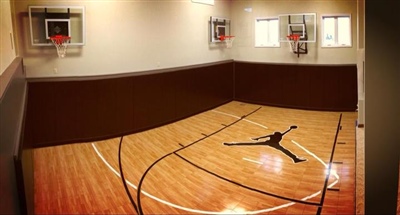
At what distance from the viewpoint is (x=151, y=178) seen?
483 cm

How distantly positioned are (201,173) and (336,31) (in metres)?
5.77

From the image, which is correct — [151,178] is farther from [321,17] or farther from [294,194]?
[321,17]

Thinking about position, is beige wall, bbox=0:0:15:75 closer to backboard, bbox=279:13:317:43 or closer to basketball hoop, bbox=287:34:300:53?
basketball hoop, bbox=287:34:300:53

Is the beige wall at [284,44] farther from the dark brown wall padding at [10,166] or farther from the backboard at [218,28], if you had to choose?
the dark brown wall padding at [10,166]

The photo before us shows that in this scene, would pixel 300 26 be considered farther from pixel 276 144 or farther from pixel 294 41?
pixel 276 144

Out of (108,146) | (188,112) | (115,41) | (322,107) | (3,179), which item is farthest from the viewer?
(322,107)

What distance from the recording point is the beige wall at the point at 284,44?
8.64 metres

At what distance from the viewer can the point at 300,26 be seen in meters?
9.02

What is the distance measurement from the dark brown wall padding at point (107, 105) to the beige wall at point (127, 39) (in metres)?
0.31

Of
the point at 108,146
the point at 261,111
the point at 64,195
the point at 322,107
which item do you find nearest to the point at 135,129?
the point at 108,146

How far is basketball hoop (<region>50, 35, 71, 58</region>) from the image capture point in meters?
5.98

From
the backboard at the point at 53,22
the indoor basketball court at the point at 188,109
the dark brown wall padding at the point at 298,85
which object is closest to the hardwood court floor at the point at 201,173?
the indoor basketball court at the point at 188,109

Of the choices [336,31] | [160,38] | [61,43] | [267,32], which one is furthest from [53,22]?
[336,31]

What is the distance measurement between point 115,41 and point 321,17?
5190mm
